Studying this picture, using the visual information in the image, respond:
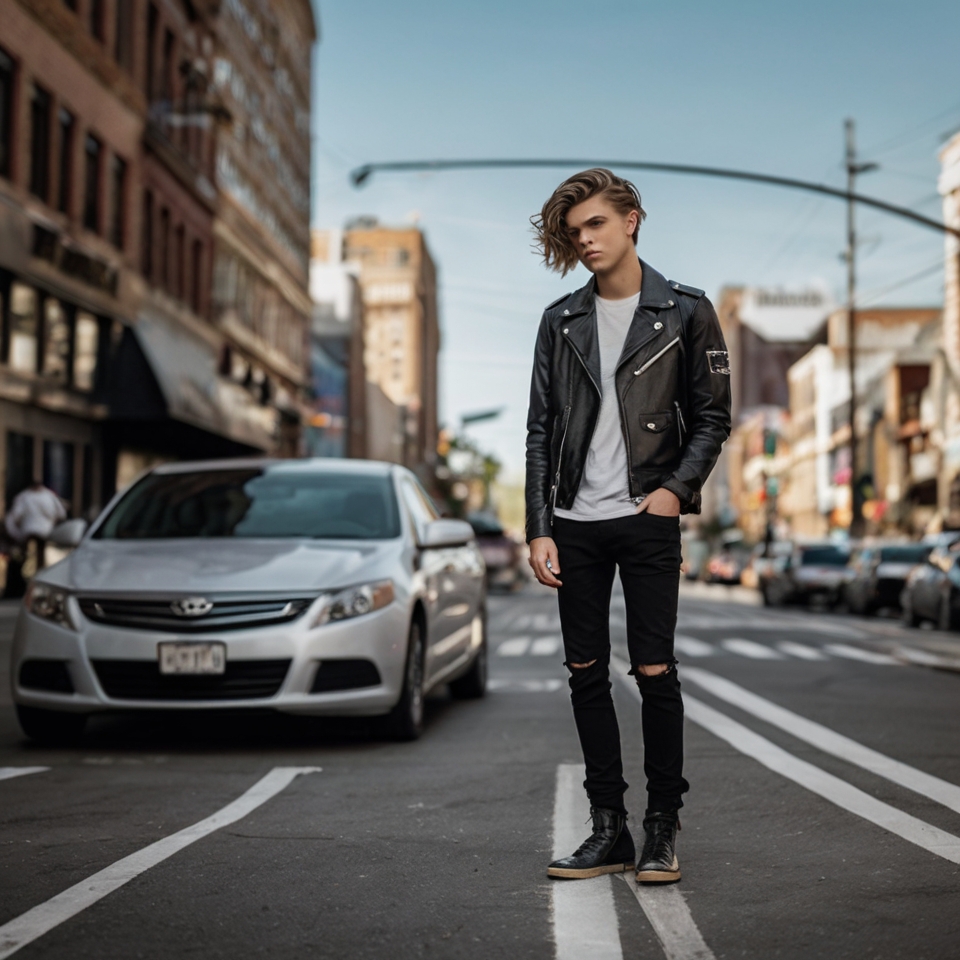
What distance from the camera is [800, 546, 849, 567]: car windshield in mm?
35812

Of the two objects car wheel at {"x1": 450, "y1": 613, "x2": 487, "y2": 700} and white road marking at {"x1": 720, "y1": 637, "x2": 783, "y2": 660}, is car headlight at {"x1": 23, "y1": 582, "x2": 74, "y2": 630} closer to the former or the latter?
car wheel at {"x1": 450, "y1": 613, "x2": 487, "y2": 700}

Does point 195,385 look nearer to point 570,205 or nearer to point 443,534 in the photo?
point 443,534

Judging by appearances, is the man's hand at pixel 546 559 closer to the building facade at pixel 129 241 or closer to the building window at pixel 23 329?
the building facade at pixel 129 241

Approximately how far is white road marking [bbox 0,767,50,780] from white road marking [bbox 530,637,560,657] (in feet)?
29.7

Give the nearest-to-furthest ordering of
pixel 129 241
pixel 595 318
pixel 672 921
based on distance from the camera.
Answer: pixel 672 921 → pixel 595 318 → pixel 129 241

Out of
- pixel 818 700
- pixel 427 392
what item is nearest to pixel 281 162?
pixel 818 700

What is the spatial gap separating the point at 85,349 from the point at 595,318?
25353 millimetres

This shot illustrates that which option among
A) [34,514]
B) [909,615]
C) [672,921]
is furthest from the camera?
[909,615]

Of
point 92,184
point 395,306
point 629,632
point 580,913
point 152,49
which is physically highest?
point 395,306

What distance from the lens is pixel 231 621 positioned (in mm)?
7648

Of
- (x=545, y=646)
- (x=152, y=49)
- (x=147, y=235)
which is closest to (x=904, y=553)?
(x=545, y=646)

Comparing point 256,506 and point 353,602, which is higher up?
point 256,506

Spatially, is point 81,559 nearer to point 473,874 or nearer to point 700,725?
point 700,725

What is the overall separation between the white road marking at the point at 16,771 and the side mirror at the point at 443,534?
2.56 meters
